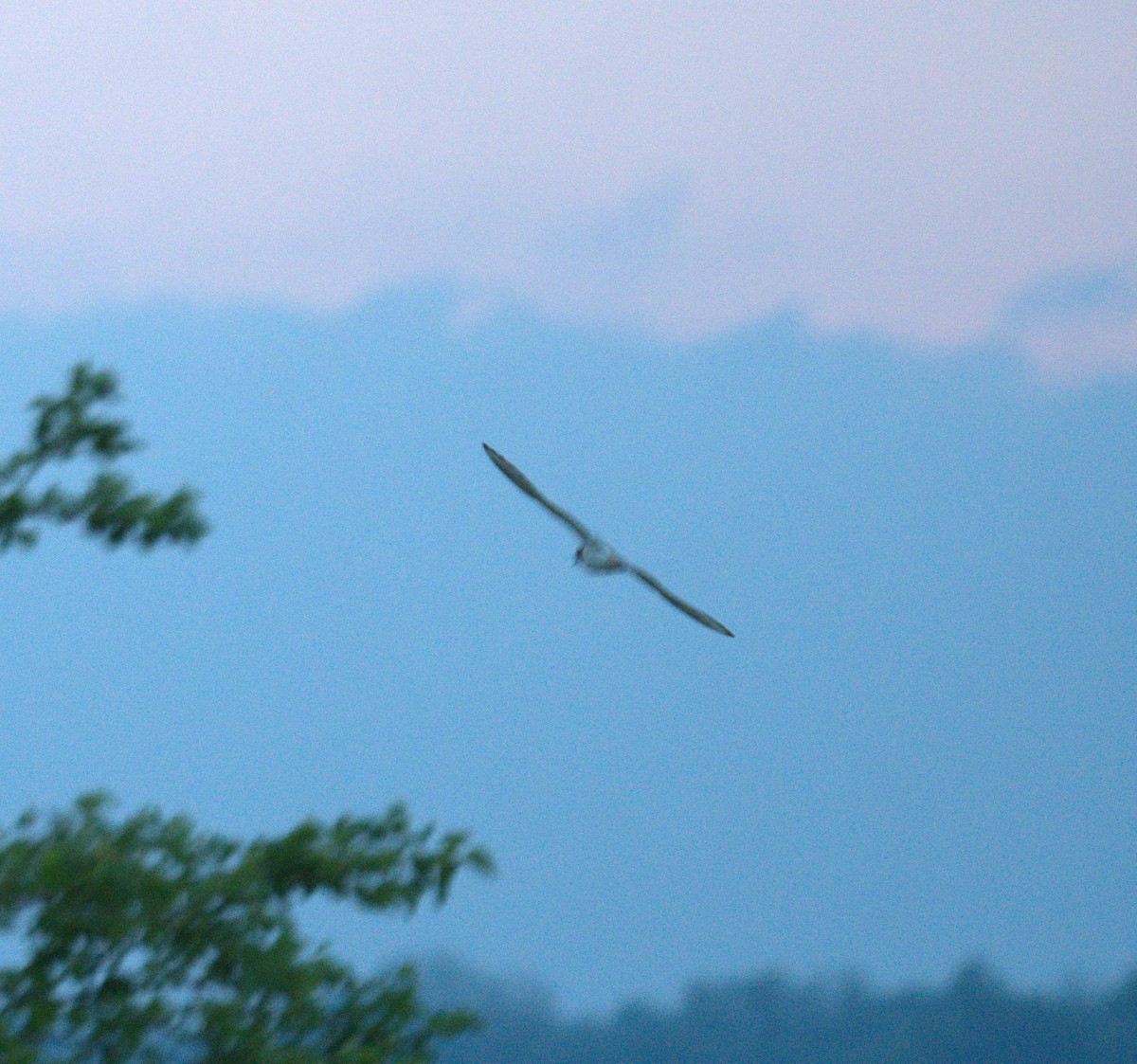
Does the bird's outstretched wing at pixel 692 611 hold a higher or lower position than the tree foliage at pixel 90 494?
lower

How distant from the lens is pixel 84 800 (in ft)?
14.8

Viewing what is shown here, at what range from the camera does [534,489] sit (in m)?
4.04

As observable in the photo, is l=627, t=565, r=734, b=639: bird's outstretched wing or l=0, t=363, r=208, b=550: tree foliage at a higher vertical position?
l=0, t=363, r=208, b=550: tree foliage

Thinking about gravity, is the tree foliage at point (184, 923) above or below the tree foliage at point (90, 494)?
below

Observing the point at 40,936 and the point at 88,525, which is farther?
the point at 88,525

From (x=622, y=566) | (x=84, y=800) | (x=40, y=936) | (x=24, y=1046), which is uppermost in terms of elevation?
(x=622, y=566)

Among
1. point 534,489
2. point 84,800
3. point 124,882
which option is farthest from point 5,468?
point 534,489

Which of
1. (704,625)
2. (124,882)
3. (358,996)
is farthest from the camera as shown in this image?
(358,996)

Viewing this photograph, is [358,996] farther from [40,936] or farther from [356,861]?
[40,936]

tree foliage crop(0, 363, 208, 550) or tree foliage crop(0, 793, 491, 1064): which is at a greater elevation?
tree foliage crop(0, 363, 208, 550)

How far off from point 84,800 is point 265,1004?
709 mm

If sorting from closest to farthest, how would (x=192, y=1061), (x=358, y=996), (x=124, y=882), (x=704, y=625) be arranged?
(x=704, y=625)
(x=124, y=882)
(x=192, y=1061)
(x=358, y=996)

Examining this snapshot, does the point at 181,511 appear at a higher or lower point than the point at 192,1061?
higher

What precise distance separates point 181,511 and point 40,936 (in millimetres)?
1319
